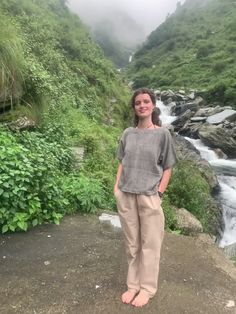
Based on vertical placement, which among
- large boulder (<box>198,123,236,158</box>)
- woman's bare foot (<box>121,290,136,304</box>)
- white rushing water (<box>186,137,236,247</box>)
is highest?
woman's bare foot (<box>121,290,136,304</box>)

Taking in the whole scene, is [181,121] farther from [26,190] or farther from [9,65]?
[26,190]

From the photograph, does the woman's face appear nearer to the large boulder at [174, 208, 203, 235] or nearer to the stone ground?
the stone ground

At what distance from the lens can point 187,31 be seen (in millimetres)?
97562

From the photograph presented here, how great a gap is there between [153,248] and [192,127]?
80.4ft

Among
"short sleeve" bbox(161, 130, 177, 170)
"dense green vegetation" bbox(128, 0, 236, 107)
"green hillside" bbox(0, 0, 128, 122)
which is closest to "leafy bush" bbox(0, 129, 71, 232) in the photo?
"green hillside" bbox(0, 0, 128, 122)

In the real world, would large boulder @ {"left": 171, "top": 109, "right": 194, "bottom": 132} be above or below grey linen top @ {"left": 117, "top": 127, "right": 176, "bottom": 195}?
below

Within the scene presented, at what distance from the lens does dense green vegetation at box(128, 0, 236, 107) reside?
53406mm

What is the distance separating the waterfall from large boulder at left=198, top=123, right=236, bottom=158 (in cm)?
42

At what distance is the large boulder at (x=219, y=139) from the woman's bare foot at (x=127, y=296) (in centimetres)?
1856

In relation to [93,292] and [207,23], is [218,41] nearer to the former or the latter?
[207,23]

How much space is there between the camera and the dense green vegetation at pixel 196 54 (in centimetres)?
5341

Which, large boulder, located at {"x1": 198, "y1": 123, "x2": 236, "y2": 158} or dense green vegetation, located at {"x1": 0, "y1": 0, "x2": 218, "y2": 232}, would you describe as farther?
large boulder, located at {"x1": 198, "y1": 123, "x2": 236, "y2": 158}

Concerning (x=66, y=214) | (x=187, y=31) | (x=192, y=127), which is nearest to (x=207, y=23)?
(x=187, y=31)

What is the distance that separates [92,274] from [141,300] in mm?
791
